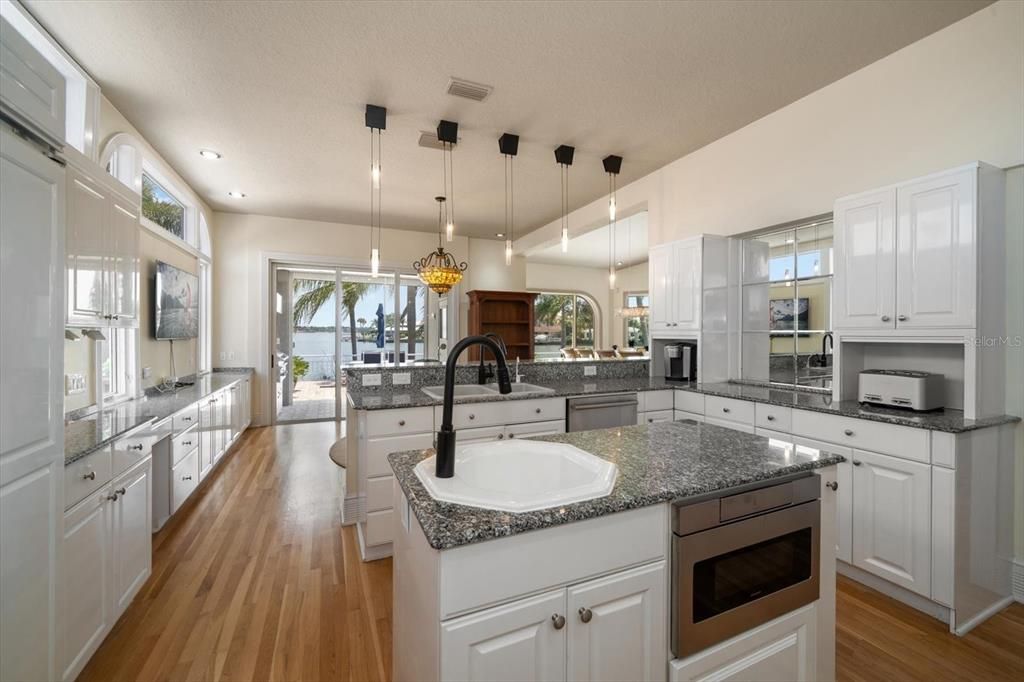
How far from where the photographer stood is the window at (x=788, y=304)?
117 inches

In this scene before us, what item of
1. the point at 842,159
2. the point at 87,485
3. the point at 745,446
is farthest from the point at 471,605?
the point at 842,159

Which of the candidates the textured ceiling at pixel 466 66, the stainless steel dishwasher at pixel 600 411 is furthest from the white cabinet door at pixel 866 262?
the stainless steel dishwasher at pixel 600 411

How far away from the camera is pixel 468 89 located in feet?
9.14

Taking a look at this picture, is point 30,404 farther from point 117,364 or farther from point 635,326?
point 635,326

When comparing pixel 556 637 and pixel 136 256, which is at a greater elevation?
pixel 136 256

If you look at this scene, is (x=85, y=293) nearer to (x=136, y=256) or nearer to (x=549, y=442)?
(x=136, y=256)

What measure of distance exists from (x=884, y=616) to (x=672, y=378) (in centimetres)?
213

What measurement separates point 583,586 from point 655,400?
8.46ft

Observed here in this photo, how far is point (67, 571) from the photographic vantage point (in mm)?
1473

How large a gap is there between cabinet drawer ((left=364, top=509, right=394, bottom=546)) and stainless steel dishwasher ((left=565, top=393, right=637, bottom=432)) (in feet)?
4.46

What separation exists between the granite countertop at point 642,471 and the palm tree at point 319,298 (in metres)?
5.56

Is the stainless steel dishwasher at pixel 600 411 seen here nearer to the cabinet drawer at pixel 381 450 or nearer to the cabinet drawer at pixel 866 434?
the cabinet drawer at pixel 866 434

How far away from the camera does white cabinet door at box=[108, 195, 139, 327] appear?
2.37m

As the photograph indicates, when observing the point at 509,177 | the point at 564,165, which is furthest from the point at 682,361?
the point at 509,177
